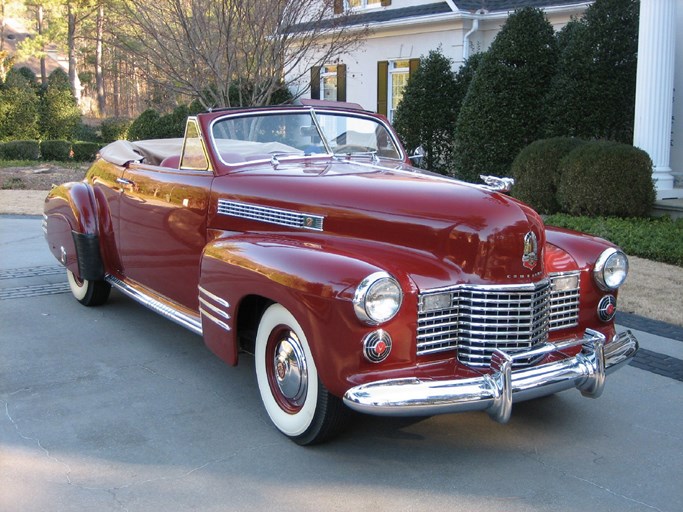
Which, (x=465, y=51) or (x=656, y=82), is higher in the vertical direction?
(x=465, y=51)

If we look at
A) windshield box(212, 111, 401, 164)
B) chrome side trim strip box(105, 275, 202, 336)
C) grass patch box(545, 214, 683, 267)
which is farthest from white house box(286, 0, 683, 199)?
chrome side trim strip box(105, 275, 202, 336)

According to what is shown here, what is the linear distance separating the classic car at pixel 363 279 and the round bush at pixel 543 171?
6.08 metres

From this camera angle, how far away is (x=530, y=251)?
12.3ft

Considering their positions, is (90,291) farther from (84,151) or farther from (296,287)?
(84,151)

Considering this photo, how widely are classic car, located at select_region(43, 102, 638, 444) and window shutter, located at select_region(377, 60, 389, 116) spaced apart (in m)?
13.5

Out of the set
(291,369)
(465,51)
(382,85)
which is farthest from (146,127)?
(291,369)

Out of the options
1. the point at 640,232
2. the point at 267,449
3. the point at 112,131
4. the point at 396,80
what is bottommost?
the point at 267,449

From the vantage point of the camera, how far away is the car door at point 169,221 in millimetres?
4879

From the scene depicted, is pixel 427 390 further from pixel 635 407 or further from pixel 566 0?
pixel 566 0

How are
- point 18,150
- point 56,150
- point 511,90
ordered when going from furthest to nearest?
point 56,150 → point 18,150 → point 511,90

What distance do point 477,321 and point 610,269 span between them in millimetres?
1085

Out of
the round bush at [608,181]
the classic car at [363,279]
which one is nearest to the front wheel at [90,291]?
the classic car at [363,279]

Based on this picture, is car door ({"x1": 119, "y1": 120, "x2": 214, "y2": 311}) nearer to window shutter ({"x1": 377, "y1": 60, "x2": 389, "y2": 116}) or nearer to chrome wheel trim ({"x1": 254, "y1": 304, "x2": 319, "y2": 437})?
chrome wheel trim ({"x1": 254, "y1": 304, "x2": 319, "y2": 437})

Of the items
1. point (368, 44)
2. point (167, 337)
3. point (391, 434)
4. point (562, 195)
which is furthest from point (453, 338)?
point (368, 44)
